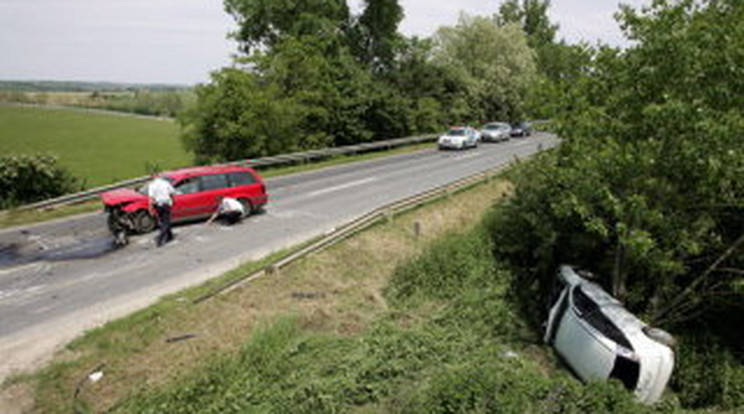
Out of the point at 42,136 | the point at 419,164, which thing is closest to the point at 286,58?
the point at 419,164

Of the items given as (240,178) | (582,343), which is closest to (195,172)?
(240,178)

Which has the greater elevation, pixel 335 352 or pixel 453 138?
pixel 453 138

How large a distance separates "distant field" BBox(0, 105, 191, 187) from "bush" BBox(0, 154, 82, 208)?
10.8m

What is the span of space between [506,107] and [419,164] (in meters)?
26.1

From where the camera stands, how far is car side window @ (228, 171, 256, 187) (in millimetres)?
13570

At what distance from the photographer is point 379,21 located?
3772cm

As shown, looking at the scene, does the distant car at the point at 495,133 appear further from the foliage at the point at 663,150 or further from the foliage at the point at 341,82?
the foliage at the point at 663,150

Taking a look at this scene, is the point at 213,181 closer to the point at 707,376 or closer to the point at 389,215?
the point at 389,215

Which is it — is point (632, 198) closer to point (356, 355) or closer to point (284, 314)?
point (356, 355)

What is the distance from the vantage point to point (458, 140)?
99.5 ft

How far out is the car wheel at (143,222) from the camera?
1170cm

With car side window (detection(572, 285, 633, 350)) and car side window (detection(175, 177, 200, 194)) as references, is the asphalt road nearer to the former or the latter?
car side window (detection(175, 177, 200, 194))

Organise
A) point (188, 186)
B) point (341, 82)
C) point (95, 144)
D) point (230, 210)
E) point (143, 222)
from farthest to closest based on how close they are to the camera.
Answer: point (95, 144) < point (341, 82) < point (230, 210) < point (188, 186) < point (143, 222)

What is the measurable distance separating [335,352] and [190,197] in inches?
304
